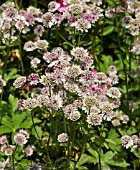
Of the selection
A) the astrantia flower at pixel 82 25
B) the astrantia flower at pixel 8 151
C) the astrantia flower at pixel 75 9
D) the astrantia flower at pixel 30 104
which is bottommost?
the astrantia flower at pixel 8 151

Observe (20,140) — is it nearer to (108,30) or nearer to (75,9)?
(75,9)

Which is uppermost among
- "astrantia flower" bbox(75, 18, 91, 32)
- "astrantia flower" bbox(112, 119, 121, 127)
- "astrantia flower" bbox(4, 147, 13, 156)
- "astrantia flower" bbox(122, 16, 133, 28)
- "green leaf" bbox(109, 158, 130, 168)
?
"astrantia flower" bbox(122, 16, 133, 28)

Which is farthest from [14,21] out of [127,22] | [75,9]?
[127,22]

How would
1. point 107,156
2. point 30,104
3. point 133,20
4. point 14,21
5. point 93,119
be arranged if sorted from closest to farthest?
point 93,119 < point 30,104 < point 107,156 < point 133,20 < point 14,21

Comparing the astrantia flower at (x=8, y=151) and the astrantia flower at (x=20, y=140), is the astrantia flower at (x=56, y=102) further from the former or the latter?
the astrantia flower at (x=8, y=151)

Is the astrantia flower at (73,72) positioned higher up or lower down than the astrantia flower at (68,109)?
higher up

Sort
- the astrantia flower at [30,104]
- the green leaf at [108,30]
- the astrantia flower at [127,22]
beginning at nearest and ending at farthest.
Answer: the astrantia flower at [30,104], the astrantia flower at [127,22], the green leaf at [108,30]

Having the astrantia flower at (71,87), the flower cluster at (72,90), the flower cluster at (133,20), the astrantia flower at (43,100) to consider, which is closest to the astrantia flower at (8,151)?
the flower cluster at (72,90)

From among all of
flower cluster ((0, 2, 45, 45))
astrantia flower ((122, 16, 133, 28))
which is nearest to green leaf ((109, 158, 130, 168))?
astrantia flower ((122, 16, 133, 28))

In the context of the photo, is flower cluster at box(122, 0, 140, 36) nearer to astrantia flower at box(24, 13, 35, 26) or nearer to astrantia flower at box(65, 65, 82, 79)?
astrantia flower at box(24, 13, 35, 26)

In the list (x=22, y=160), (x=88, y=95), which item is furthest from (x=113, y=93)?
(x=22, y=160)

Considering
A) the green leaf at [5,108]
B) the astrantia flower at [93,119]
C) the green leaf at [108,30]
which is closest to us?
the astrantia flower at [93,119]
